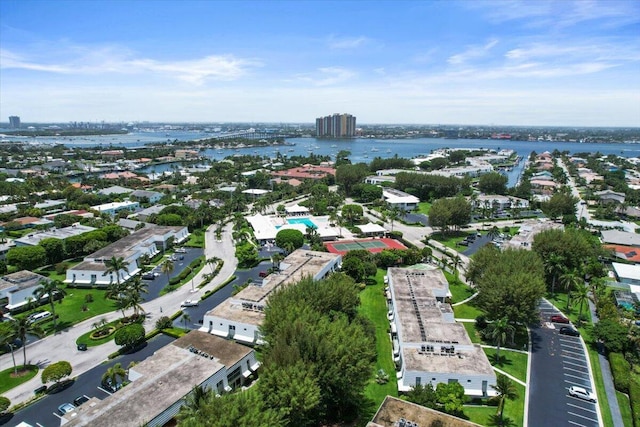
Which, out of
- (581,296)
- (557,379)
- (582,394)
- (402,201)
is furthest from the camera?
(402,201)

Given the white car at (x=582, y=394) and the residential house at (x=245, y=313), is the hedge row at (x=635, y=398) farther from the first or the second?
the residential house at (x=245, y=313)

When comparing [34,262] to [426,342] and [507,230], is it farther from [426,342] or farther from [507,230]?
[507,230]

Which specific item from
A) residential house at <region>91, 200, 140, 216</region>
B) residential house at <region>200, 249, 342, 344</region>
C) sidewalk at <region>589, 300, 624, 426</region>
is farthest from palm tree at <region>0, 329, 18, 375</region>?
residential house at <region>91, 200, 140, 216</region>

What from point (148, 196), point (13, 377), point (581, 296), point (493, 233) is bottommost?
point (13, 377)

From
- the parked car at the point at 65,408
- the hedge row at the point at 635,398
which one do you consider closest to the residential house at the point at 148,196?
the parked car at the point at 65,408

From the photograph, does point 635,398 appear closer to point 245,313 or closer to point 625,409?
point 625,409

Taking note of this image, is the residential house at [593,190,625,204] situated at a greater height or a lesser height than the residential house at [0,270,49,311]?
greater

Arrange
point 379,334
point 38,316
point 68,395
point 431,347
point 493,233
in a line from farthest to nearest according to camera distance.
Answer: point 493,233 < point 38,316 < point 379,334 < point 431,347 < point 68,395

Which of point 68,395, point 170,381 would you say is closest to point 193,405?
point 170,381

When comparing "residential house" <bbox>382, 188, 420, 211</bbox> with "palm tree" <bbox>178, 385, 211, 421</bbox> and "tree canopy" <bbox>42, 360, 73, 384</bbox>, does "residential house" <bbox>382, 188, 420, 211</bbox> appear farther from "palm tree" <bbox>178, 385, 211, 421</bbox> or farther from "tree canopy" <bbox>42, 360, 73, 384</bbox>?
"palm tree" <bbox>178, 385, 211, 421</bbox>
